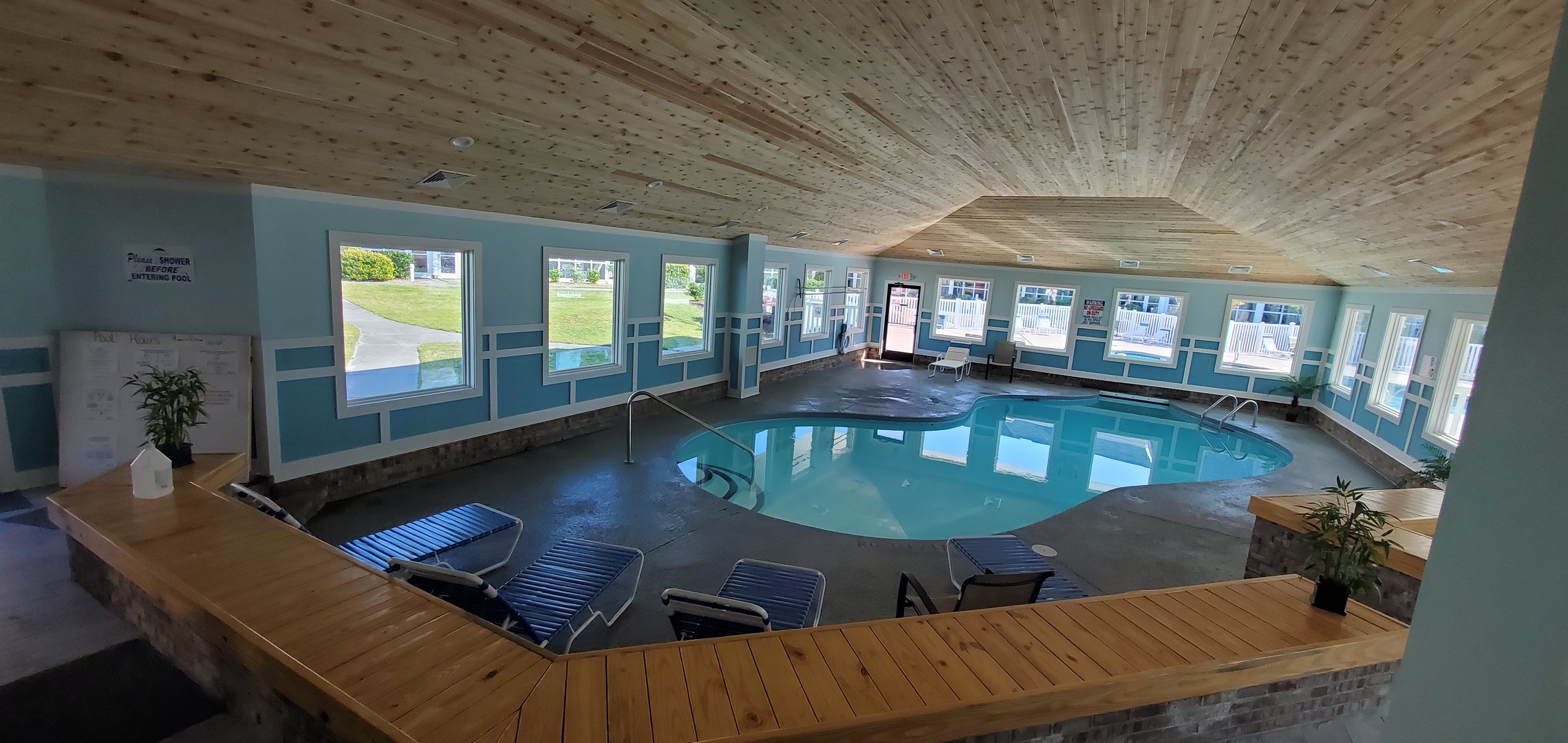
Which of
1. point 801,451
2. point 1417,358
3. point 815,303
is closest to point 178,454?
point 801,451

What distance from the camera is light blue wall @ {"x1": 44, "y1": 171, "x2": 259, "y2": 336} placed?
13.6ft

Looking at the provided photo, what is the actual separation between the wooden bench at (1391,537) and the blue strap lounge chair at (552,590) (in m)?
4.02

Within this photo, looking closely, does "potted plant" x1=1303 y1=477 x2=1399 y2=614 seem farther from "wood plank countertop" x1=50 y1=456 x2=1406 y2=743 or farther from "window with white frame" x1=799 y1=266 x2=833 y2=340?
"window with white frame" x1=799 y1=266 x2=833 y2=340

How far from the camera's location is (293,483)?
494cm

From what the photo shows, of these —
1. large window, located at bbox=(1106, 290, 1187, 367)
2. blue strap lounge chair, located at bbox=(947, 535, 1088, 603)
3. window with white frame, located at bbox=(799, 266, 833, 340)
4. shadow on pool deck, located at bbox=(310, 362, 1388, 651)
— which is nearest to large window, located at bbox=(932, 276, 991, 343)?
large window, located at bbox=(1106, 290, 1187, 367)

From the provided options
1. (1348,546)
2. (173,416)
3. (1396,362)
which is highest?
(1396,362)

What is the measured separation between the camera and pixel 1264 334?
1205 centimetres

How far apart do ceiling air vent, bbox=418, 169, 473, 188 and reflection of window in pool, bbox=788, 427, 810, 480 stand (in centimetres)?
463

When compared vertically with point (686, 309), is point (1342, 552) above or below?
below

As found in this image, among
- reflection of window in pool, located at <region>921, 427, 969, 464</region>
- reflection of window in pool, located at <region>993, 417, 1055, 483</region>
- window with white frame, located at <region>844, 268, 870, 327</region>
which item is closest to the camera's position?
reflection of window in pool, located at <region>993, 417, 1055, 483</region>

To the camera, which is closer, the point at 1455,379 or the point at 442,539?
the point at 442,539

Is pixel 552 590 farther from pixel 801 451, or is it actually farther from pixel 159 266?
pixel 801 451

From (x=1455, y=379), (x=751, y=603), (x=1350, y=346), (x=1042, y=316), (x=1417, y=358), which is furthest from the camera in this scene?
(x=1042, y=316)

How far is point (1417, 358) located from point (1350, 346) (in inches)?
124
